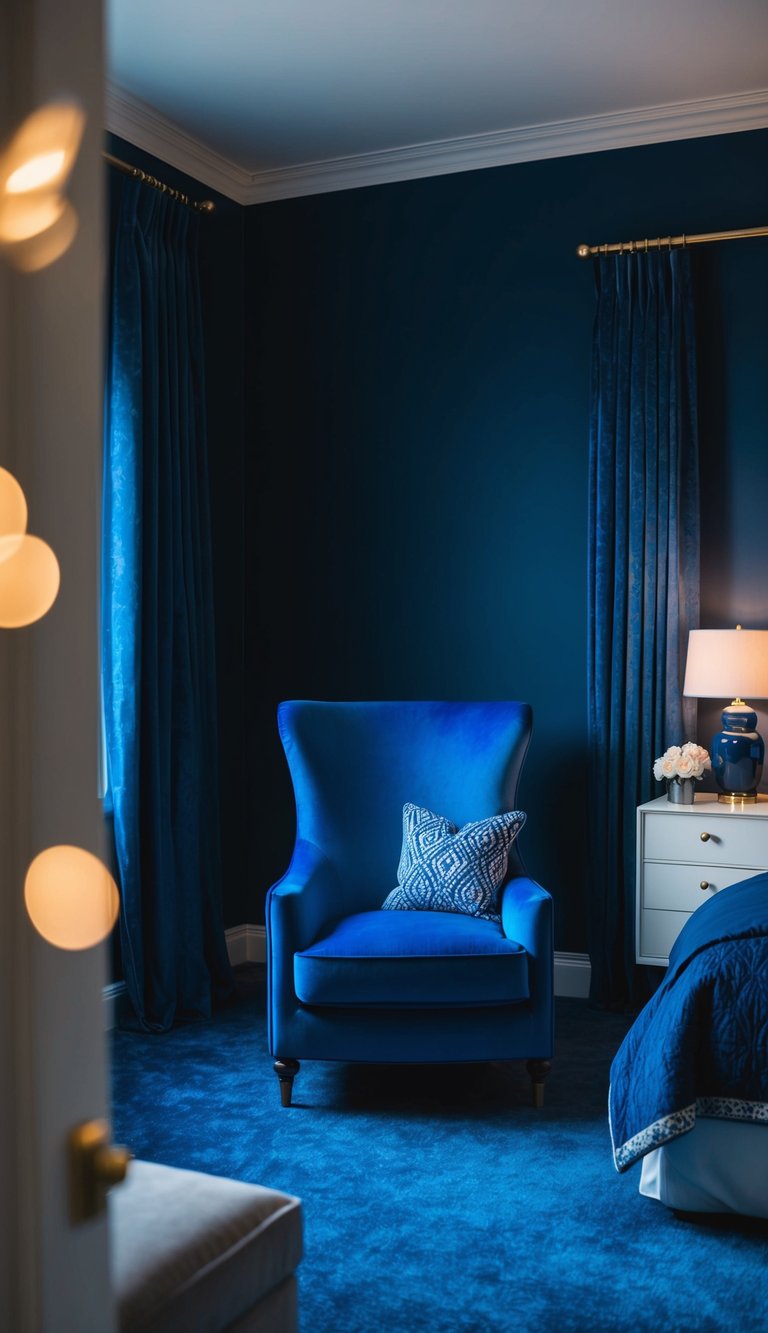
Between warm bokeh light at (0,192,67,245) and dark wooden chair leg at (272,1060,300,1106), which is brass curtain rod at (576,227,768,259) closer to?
dark wooden chair leg at (272,1060,300,1106)

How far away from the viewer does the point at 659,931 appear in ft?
12.4

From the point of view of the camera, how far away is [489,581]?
4.42 meters

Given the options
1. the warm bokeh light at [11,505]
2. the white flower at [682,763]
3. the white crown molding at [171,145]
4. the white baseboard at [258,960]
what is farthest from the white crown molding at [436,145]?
the warm bokeh light at [11,505]

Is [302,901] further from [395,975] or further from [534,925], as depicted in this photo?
[534,925]

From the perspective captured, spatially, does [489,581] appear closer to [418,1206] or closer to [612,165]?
[612,165]

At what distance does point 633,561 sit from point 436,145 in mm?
1710

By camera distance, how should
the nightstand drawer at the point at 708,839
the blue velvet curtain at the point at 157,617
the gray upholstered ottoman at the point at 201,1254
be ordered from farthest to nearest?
the blue velvet curtain at the point at 157,617 < the nightstand drawer at the point at 708,839 < the gray upholstered ottoman at the point at 201,1254

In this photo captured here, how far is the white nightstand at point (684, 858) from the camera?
3639 mm

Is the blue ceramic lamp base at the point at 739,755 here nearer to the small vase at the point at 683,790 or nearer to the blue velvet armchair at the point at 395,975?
the small vase at the point at 683,790

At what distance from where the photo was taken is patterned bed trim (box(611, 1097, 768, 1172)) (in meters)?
2.41

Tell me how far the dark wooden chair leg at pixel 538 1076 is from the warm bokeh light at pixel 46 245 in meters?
2.80

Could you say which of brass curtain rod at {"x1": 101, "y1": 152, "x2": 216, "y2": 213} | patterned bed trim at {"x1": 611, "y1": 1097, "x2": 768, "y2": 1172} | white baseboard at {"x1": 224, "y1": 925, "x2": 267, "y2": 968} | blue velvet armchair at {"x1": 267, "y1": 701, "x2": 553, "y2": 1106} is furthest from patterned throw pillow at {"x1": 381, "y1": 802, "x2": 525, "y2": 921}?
brass curtain rod at {"x1": 101, "y1": 152, "x2": 216, "y2": 213}

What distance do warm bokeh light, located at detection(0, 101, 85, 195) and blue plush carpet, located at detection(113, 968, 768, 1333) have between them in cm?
200

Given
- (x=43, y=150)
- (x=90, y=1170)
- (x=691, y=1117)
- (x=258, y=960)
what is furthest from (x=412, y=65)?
(x=90, y=1170)
